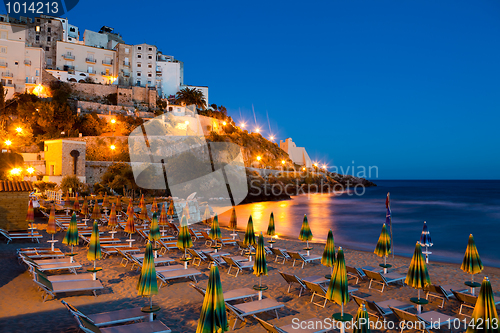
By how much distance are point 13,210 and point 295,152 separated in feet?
Result: 233

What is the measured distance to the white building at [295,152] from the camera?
3076 inches

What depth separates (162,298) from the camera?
22.6 feet

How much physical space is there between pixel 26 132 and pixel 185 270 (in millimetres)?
35573

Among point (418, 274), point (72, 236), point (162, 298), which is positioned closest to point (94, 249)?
point (72, 236)

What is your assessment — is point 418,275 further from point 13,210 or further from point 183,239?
point 13,210

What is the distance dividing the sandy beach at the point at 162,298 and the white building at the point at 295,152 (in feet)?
223

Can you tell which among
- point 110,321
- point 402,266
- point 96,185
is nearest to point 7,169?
point 96,185

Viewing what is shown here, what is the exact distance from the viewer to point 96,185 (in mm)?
31844

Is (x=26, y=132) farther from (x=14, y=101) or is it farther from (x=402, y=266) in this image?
(x=402, y=266)

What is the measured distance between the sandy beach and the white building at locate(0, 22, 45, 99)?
41609mm

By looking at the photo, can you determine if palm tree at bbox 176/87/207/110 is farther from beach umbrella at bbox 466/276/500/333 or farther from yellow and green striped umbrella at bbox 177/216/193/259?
beach umbrella at bbox 466/276/500/333

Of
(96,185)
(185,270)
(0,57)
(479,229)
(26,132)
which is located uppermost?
(0,57)

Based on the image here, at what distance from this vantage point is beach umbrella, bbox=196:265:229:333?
4.02m

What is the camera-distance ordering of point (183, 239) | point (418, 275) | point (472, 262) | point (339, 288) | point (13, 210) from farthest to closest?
point (13, 210) < point (183, 239) < point (472, 262) < point (418, 275) < point (339, 288)
